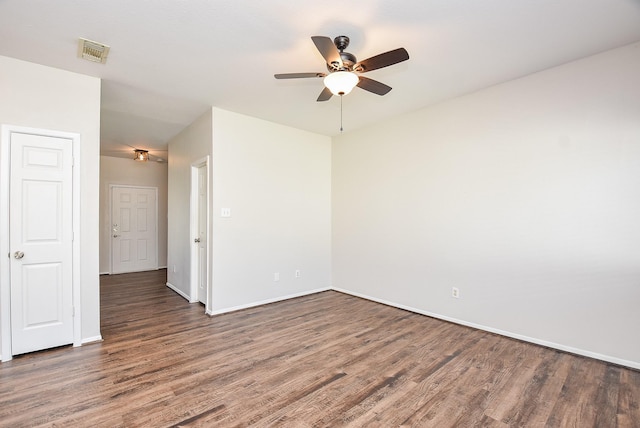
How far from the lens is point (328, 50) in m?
2.05

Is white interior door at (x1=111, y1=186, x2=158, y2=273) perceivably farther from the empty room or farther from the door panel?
the door panel

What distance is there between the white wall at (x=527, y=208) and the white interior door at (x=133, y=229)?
18.5 ft

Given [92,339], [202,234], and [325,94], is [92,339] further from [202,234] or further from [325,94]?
[325,94]

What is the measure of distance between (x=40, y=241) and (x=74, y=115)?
1.25 meters

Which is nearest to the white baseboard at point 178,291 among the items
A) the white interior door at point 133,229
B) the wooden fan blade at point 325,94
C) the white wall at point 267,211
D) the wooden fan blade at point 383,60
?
the white wall at point 267,211

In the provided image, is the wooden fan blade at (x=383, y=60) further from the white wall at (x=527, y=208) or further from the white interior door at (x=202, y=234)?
the white interior door at (x=202, y=234)

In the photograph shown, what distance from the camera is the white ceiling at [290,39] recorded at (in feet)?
6.70

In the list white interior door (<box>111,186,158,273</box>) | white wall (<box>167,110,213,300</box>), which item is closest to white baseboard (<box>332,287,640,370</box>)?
white wall (<box>167,110,213,300</box>)

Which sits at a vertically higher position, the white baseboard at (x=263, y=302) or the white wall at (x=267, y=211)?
the white wall at (x=267, y=211)

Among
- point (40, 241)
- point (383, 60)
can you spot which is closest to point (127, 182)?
point (40, 241)

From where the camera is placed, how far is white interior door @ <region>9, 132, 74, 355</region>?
268 centimetres

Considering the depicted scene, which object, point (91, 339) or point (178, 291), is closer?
point (91, 339)

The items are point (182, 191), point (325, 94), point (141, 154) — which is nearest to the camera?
point (325, 94)

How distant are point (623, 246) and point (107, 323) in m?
5.32
